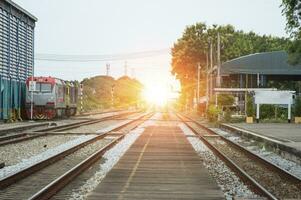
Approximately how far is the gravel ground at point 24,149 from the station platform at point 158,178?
2.89 metres

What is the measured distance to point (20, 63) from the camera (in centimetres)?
4178

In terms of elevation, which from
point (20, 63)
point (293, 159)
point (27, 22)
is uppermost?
point (27, 22)

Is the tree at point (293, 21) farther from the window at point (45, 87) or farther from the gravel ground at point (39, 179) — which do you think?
the window at point (45, 87)

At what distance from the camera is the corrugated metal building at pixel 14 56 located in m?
36.9

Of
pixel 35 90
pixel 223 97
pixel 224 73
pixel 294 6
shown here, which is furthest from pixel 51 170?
pixel 224 73

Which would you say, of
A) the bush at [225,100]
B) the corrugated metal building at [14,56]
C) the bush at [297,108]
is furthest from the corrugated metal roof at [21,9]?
the bush at [297,108]

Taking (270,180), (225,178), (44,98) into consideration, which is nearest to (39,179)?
(225,178)

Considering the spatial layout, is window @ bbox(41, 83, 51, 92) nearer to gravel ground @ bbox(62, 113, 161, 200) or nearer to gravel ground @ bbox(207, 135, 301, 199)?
gravel ground @ bbox(62, 113, 161, 200)

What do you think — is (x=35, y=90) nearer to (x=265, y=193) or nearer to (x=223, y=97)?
(x=223, y=97)

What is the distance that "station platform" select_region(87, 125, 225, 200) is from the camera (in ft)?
33.4

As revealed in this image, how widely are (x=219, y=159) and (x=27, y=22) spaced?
99.7ft

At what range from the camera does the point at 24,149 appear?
19250 mm

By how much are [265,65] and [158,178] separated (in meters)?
53.4

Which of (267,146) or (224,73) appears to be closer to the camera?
(267,146)
